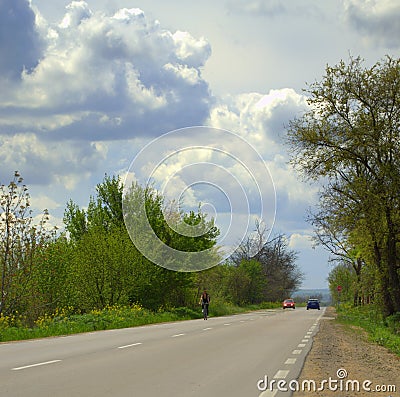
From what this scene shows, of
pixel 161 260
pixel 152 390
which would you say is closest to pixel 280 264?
pixel 161 260

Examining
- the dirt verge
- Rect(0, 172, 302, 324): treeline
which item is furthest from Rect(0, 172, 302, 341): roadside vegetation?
the dirt verge

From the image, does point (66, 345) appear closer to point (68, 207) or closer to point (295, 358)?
point (295, 358)

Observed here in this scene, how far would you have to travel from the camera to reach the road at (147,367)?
9.27m

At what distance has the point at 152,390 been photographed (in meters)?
9.20

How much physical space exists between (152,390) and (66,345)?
887cm

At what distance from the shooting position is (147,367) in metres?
12.0

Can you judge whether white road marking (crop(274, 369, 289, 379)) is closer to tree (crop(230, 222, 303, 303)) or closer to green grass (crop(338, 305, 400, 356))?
green grass (crop(338, 305, 400, 356))

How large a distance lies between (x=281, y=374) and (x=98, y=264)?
29.3 meters

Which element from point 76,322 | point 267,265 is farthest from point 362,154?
point 267,265

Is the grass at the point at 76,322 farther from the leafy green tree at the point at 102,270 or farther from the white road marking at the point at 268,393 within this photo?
the white road marking at the point at 268,393

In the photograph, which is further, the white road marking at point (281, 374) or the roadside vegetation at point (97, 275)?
the roadside vegetation at point (97, 275)

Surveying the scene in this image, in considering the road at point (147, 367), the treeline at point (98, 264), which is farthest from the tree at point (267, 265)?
the road at point (147, 367)

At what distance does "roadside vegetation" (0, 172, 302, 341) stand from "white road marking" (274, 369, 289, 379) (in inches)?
455

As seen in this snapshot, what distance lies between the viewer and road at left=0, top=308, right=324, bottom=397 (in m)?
9.27
